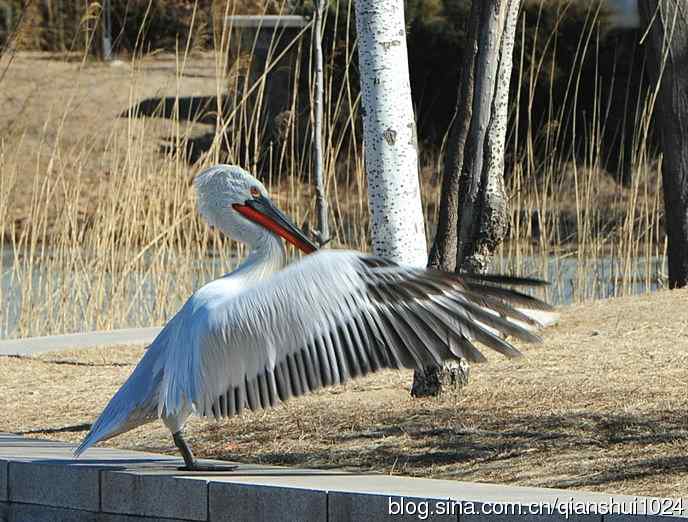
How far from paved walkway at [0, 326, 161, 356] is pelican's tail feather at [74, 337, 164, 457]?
3.47m

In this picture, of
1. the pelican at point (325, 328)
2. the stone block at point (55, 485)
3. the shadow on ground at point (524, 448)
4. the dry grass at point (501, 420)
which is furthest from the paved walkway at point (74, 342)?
the pelican at point (325, 328)

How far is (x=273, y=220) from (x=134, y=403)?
783 millimetres

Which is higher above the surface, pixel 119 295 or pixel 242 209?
pixel 242 209

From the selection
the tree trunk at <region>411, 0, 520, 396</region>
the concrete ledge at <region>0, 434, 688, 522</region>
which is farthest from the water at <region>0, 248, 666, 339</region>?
the concrete ledge at <region>0, 434, 688, 522</region>

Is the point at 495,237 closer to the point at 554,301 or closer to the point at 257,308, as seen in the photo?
the point at 257,308

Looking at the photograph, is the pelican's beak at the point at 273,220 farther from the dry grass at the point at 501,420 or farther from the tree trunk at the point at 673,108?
the tree trunk at the point at 673,108

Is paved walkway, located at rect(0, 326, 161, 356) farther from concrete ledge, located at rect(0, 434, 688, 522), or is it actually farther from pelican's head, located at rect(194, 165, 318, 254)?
pelican's head, located at rect(194, 165, 318, 254)

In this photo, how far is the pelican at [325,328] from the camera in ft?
13.4

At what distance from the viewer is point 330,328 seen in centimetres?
408

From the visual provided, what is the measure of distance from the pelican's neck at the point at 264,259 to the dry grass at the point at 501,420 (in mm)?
881

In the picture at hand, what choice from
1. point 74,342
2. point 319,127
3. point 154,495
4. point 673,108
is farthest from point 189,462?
point 673,108

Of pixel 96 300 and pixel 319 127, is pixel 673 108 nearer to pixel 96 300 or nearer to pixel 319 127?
pixel 319 127

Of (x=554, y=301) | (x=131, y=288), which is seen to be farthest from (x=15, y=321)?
(x=554, y=301)

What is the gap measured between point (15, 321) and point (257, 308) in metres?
5.78
